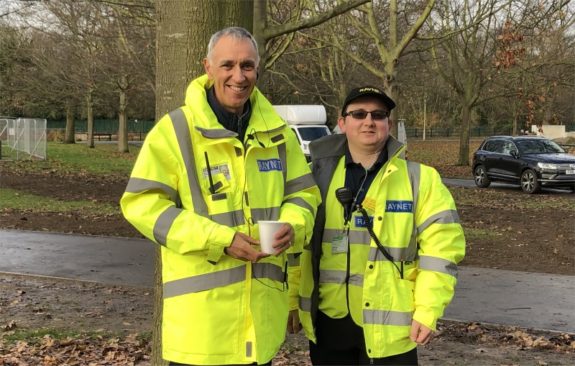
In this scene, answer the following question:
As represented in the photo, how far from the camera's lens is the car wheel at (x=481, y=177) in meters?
22.6

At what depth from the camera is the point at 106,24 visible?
26578 millimetres

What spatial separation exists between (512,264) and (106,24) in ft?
69.0

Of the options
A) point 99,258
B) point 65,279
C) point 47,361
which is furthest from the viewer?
point 99,258

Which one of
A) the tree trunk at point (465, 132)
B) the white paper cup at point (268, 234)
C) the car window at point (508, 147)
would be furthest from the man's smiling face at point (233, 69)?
the tree trunk at point (465, 132)

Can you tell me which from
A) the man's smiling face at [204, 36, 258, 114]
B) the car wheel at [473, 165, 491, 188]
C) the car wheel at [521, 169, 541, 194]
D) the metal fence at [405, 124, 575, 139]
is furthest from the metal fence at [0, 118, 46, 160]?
the metal fence at [405, 124, 575, 139]

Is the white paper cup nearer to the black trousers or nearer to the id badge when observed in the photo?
the id badge

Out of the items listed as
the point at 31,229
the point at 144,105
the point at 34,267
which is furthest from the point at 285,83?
the point at 34,267

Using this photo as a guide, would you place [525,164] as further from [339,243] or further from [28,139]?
[28,139]

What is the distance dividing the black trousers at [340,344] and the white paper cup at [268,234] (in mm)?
756

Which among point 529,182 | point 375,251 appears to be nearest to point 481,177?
point 529,182

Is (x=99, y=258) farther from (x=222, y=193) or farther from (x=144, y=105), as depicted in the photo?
(x=144, y=105)

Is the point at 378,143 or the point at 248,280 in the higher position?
the point at 378,143

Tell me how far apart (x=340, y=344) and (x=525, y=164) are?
18.8 meters

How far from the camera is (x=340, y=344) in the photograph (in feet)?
10.6
